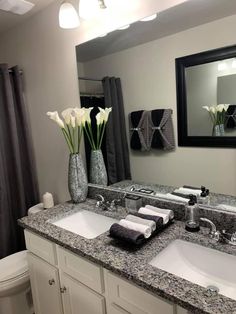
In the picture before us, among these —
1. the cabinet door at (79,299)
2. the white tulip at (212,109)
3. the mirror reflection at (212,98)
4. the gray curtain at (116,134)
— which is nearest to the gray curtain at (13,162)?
the gray curtain at (116,134)

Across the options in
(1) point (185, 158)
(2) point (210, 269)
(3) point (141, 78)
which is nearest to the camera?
(2) point (210, 269)

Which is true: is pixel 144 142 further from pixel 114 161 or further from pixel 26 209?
pixel 26 209

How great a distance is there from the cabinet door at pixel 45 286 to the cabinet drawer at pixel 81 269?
13cm

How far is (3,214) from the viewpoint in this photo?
2234mm

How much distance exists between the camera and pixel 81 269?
1.25 metres

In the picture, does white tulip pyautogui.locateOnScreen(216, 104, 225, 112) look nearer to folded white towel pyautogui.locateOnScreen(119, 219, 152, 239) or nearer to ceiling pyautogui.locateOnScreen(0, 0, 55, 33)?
folded white towel pyautogui.locateOnScreen(119, 219, 152, 239)

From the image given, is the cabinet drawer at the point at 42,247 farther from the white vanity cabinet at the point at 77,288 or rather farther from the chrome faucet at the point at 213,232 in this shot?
the chrome faucet at the point at 213,232

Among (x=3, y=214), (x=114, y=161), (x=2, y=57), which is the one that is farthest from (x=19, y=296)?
(x=2, y=57)

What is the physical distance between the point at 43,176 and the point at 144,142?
1.20 meters

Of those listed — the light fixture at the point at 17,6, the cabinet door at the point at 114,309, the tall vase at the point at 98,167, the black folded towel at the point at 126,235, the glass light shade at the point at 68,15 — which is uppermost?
the light fixture at the point at 17,6

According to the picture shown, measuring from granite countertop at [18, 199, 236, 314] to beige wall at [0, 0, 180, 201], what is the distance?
0.74 metres

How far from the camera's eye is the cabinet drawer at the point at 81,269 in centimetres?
116

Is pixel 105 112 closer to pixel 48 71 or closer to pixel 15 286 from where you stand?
pixel 48 71

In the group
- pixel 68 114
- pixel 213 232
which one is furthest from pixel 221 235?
pixel 68 114
